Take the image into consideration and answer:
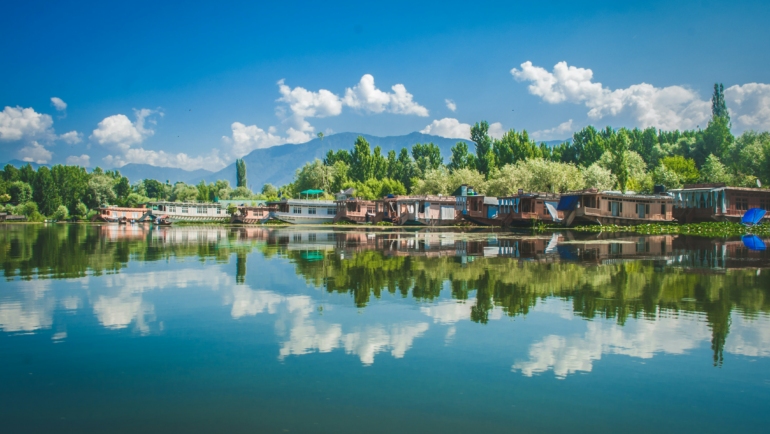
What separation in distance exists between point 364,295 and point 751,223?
5053 cm

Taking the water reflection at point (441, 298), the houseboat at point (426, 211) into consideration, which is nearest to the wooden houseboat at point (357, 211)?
the houseboat at point (426, 211)

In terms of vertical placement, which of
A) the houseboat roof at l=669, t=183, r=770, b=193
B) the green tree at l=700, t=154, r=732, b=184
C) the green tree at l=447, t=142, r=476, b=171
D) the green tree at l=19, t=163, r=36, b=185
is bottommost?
the houseboat roof at l=669, t=183, r=770, b=193

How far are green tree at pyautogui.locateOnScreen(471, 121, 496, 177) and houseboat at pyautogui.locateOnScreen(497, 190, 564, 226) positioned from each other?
31509 mm

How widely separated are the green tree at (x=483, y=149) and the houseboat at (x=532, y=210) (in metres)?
31.5

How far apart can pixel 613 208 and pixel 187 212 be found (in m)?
63.8

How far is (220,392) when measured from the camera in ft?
23.2

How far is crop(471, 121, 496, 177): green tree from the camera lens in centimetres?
9150

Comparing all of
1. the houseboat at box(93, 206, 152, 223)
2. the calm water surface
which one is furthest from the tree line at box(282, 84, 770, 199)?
the calm water surface

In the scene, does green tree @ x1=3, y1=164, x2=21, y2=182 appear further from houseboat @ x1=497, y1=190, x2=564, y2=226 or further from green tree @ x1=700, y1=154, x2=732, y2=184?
green tree @ x1=700, y1=154, x2=732, y2=184

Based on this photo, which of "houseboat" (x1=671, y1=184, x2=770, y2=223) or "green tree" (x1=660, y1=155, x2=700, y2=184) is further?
"green tree" (x1=660, y1=155, x2=700, y2=184)

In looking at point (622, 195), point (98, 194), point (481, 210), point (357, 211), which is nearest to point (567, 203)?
point (622, 195)

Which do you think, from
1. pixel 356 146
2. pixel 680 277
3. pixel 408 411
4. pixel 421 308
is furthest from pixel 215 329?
pixel 356 146

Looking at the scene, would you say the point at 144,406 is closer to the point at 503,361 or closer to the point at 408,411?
the point at 408,411

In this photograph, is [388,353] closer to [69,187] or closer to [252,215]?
[252,215]
